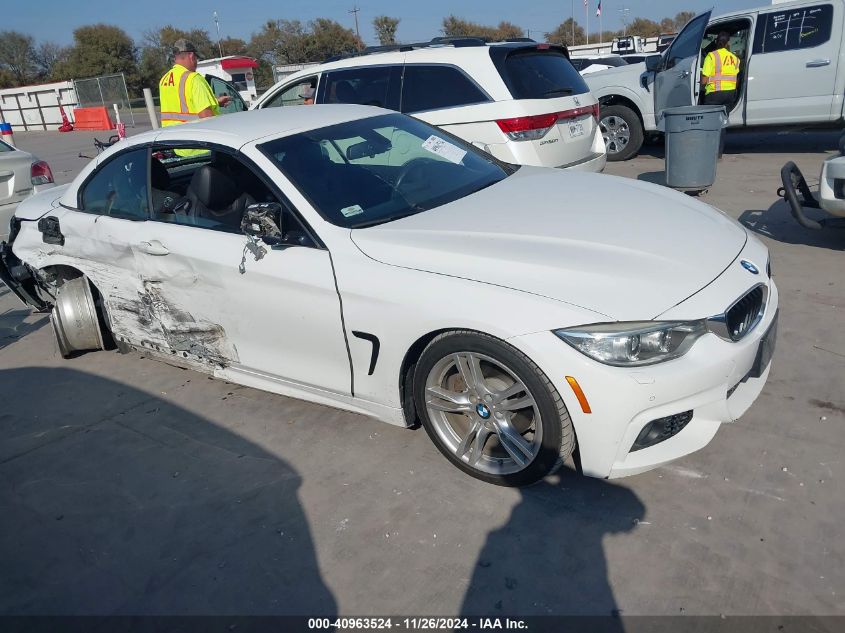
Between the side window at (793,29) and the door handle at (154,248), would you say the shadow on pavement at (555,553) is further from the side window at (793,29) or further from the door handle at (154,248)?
the side window at (793,29)

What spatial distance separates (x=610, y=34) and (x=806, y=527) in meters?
86.1

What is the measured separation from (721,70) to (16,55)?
2602 inches

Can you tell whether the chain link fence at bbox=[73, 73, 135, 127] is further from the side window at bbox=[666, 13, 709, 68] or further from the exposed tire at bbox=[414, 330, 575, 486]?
the exposed tire at bbox=[414, 330, 575, 486]

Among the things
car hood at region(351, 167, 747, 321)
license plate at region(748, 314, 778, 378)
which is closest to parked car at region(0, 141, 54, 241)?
car hood at region(351, 167, 747, 321)

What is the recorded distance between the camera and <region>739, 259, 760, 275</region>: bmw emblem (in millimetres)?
2963

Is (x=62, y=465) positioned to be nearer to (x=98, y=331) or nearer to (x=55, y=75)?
(x=98, y=331)

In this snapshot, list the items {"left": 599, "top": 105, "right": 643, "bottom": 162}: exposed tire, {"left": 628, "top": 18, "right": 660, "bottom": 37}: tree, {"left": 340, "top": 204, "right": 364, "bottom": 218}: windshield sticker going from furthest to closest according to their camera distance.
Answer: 1. {"left": 628, "top": 18, "right": 660, "bottom": 37}: tree
2. {"left": 599, "top": 105, "right": 643, "bottom": 162}: exposed tire
3. {"left": 340, "top": 204, "right": 364, "bottom": 218}: windshield sticker

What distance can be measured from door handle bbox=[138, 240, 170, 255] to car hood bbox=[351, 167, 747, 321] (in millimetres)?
1310

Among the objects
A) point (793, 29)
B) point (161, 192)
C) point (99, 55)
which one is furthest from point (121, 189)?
point (99, 55)

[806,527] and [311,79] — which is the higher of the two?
[311,79]

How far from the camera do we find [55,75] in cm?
5469

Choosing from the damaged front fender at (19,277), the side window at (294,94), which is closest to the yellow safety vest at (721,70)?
the side window at (294,94)

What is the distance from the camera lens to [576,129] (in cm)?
659

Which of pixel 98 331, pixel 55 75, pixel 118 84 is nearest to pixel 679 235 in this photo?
pixel 98 331
